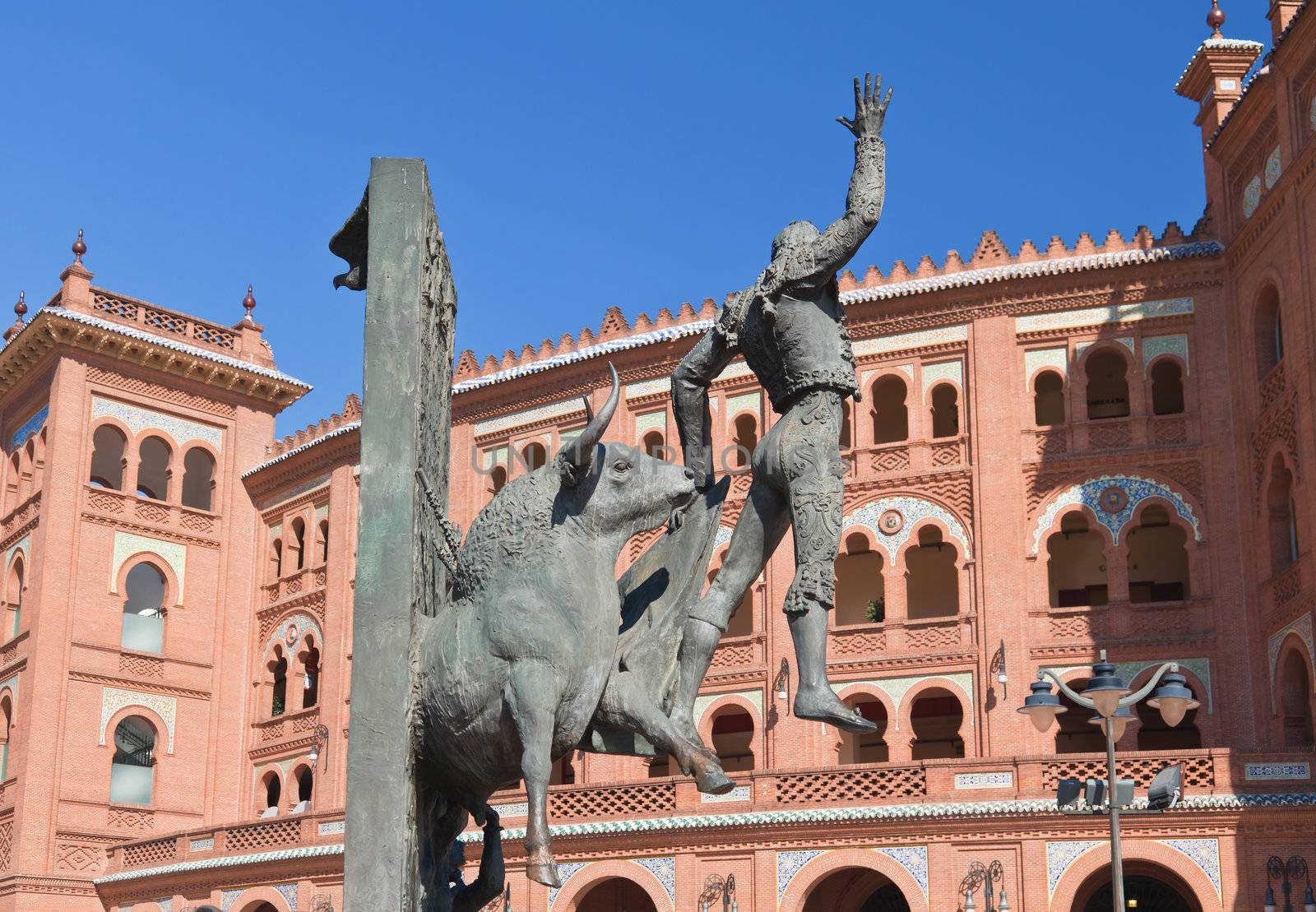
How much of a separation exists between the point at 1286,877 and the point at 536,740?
78.1ft

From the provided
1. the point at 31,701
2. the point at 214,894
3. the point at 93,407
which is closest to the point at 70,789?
the point at 31,701

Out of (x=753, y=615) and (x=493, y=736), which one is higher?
(x=753, y=615)

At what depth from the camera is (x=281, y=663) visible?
42.0m

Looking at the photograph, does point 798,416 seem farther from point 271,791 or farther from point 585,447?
point 271,791

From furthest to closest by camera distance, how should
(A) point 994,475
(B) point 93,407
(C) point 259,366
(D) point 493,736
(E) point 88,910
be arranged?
1. (C) point 259,366
2. (B) point 93,407
3. (E) point 88,910
4. (A) point 994,475
5. (D) point 493,736

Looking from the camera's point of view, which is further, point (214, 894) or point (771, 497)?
point (214, 894)

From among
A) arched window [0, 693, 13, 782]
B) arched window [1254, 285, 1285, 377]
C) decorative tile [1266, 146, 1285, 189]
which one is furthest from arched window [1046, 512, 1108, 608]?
arched window [0, 693, 13, 782]

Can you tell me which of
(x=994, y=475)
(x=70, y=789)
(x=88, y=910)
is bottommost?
(x=88, y=910)

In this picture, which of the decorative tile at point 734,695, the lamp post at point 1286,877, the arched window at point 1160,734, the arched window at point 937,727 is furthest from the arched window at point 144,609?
the lamp post at point 1286,877

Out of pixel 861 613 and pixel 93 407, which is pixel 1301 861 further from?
pixel 93 407

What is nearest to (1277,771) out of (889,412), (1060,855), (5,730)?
(1060,855)

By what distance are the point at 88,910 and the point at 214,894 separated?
416 centimetres

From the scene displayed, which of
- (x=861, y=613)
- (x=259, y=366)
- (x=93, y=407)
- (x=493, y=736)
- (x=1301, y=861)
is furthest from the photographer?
(x=259, y=366)

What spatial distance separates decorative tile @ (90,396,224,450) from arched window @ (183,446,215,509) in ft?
1.62
